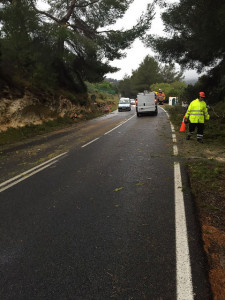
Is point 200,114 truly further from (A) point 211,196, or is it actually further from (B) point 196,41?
(B) point 196,41

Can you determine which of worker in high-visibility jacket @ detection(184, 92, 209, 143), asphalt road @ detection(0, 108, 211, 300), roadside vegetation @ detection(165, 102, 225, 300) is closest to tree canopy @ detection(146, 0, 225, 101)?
worker in high-visibility jacket @ detection(184, 92, 209, 143)

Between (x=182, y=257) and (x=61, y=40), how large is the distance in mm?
17940

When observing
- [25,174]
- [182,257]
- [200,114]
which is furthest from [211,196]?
[200,114]

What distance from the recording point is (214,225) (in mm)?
3279

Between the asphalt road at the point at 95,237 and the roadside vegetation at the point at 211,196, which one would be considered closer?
the asphalt road at the point at 95,237

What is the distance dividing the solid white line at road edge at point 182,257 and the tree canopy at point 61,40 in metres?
15.1

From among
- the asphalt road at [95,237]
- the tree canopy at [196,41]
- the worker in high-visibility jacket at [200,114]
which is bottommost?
the asphalt road at [95,237]

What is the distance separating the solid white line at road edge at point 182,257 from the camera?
220 centimetres

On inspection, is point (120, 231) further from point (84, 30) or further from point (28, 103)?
point (84, 30)

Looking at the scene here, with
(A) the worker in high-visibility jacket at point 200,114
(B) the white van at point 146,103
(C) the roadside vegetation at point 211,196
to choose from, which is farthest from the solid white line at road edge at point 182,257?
(B) the white van at point 146,103

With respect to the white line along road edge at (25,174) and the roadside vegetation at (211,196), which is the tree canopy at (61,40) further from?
the roadside vegetation at (211,196)

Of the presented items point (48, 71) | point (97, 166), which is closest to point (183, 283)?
point (97, 166)

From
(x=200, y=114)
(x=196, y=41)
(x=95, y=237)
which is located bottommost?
(x=95, y=237)

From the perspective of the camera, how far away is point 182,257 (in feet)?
8.70
